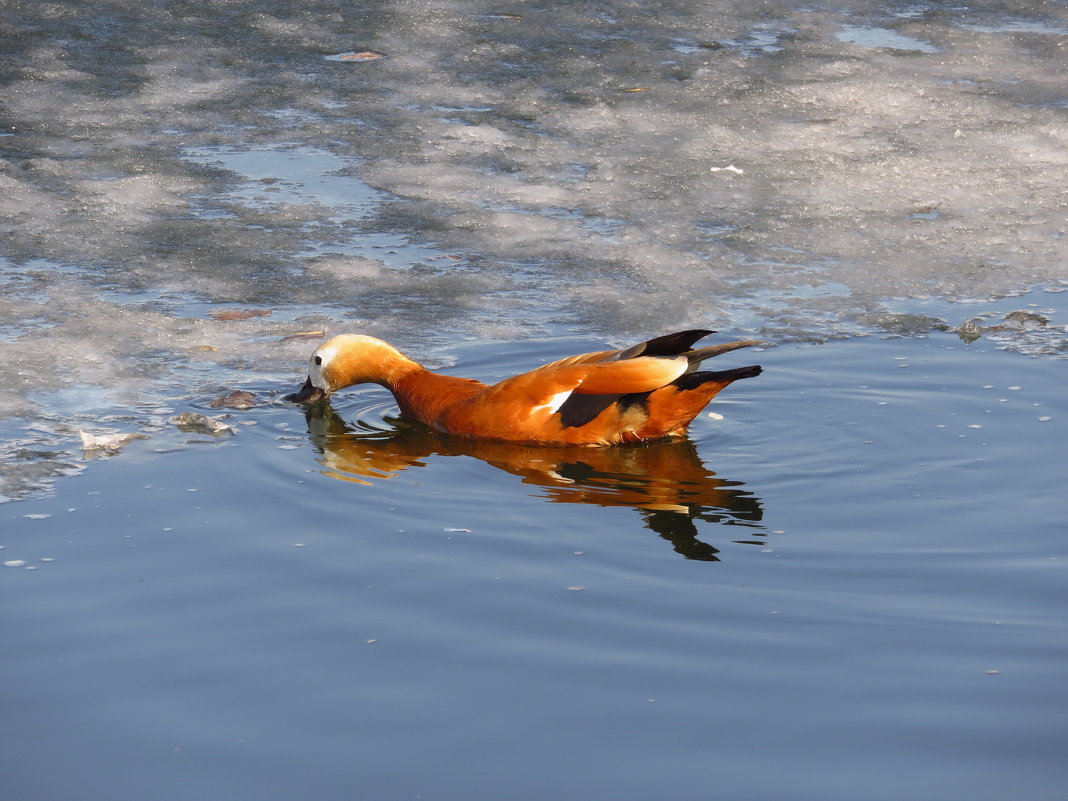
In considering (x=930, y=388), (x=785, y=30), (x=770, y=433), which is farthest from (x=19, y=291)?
(x=785, y=30)

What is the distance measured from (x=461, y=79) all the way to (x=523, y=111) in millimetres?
849

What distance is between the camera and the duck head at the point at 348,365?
5992 millimetres

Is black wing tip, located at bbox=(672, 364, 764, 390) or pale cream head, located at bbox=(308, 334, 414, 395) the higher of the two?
black wing tip, located at bbox=(672, 364, 764, 390)

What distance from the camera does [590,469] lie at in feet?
17.7

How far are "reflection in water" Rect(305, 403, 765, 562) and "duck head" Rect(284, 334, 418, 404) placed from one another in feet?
0.29

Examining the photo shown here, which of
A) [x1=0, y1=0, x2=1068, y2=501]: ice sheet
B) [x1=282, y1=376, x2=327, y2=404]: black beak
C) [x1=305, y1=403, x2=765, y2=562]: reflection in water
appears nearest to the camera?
[x1=305, y1=403, x2=765, y2=562]: reflection in water

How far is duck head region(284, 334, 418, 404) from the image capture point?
19.7 ft

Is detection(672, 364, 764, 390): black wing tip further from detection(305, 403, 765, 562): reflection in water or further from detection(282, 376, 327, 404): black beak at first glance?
detection(282, 376, 327, 404): black beak

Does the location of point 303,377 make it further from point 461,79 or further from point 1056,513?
point 461,79

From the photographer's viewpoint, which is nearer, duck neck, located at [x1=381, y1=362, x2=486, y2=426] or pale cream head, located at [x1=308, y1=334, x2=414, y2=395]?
duck neck, located at [x1=381, y1=362, x2=486, y2=426]

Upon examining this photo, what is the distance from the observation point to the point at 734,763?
3.28 meters

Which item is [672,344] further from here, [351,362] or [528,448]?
[351,362]

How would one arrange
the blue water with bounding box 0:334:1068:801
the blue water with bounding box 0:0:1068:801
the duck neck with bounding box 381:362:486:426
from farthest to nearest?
the duck neck with bounding box 381:362:486:426, the blue water with bounding box 0:0:1068:801, the blue water with bounding box 0:334:1068:801

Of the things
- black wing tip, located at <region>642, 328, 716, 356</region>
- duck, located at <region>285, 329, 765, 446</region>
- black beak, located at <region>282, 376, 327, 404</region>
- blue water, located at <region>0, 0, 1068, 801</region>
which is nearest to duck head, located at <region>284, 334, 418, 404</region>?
black beak, located at <region>282, 376, 327, 404</region>
